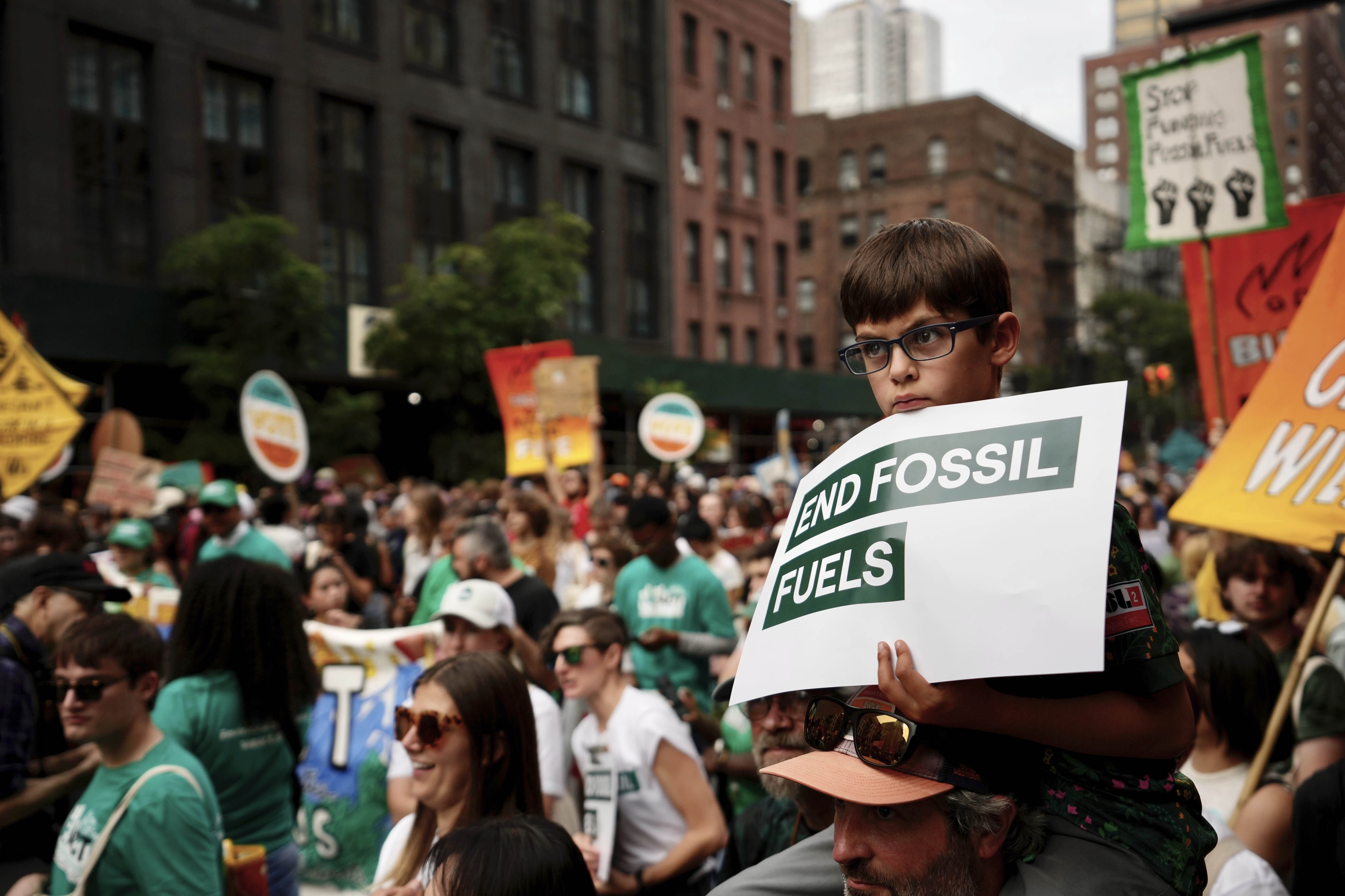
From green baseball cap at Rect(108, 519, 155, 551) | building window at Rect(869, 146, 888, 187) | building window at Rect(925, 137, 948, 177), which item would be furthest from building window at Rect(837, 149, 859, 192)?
green baseball cap at Rect(108, 519, 155, 551)

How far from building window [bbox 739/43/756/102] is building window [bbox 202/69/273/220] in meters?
23.9

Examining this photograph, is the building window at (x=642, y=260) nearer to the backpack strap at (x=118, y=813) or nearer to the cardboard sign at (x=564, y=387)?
the cardboard sign at (x=564, y=387)

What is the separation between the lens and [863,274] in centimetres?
197

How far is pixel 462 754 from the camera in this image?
318 cm

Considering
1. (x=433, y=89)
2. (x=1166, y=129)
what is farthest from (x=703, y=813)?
(x=433, y=89)

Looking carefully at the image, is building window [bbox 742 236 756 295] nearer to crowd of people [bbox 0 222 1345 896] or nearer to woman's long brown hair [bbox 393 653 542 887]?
crowd of people [bbox 0 222 1345 896]

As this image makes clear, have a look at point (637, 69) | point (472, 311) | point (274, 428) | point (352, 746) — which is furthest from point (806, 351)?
point (352, 746)

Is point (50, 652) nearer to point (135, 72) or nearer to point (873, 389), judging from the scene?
point (873, 389)

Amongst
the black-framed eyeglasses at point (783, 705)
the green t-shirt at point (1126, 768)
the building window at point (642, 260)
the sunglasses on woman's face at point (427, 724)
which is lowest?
the black-framed eyeglasses at point (783, 705)

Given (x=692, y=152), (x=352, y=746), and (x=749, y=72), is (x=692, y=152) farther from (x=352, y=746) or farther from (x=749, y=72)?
(x=352, y=746)

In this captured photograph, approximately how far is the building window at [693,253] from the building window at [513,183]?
30.7 feet

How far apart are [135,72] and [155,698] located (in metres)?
24.6

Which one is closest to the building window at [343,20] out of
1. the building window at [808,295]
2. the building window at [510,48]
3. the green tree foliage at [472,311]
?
the building window at [510,48]

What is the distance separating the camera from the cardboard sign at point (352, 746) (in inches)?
199
